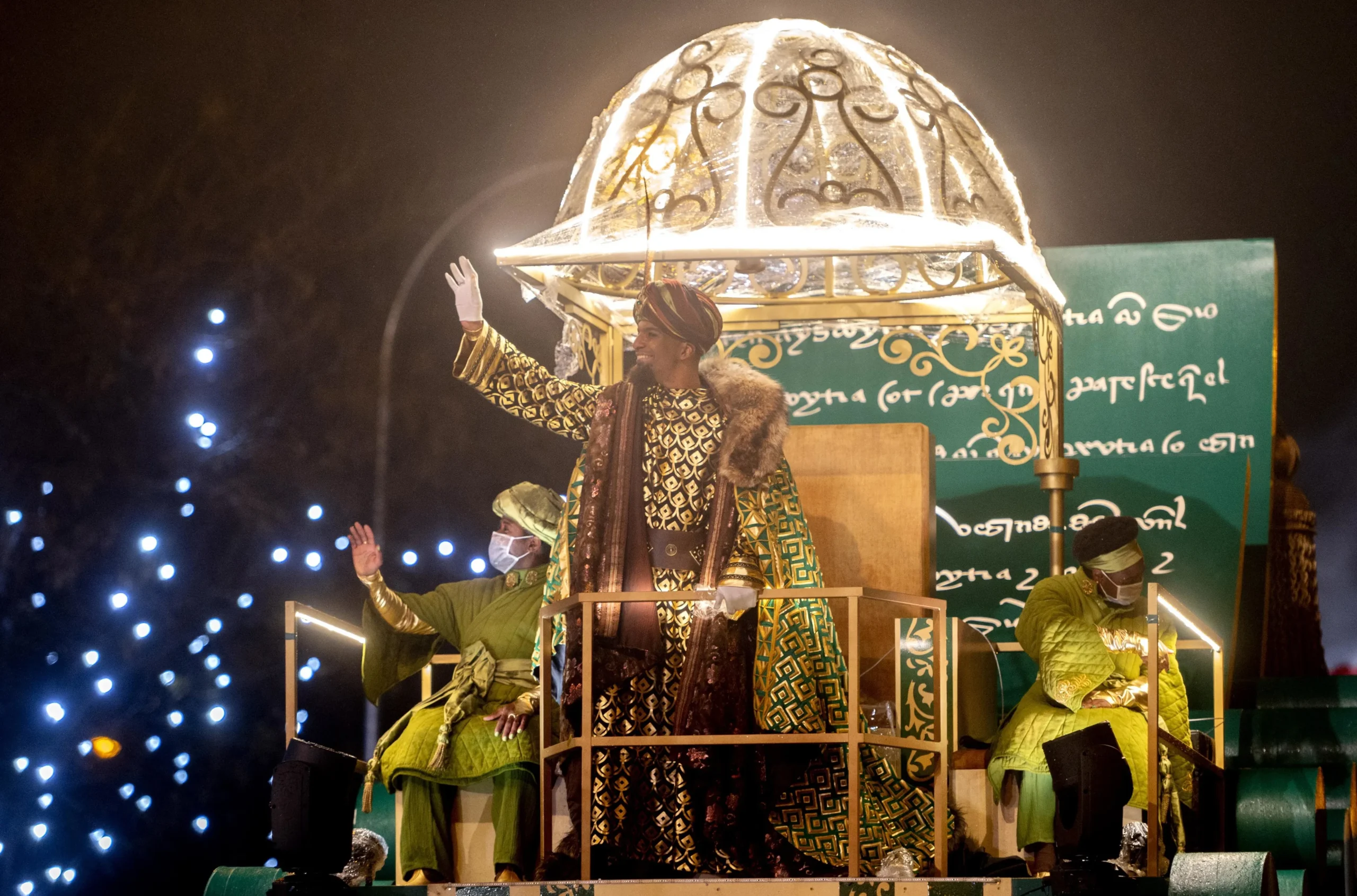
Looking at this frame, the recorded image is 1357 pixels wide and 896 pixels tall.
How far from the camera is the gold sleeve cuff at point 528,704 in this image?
5973 millimetres

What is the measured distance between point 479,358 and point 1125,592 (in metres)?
2.30

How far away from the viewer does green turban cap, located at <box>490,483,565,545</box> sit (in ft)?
20.8

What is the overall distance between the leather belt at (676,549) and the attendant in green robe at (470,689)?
0.64 m

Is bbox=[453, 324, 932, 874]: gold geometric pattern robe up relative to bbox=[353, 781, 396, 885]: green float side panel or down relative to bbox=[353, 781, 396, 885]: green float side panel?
up

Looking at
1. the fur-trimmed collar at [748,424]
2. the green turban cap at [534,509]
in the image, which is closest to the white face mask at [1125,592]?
the fur-trimmed collar at [748,424]

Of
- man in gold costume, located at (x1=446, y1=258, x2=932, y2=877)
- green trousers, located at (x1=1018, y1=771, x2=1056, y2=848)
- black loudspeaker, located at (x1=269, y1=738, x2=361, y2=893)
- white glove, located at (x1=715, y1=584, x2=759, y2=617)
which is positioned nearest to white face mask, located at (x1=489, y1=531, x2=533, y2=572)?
man in gold costume, located at (x1=446, y1=258, x2=932, y2=877)

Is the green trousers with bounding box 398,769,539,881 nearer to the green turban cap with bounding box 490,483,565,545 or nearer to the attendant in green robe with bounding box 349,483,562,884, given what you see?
the attendant in green robe with bounding box 349,483,562,884

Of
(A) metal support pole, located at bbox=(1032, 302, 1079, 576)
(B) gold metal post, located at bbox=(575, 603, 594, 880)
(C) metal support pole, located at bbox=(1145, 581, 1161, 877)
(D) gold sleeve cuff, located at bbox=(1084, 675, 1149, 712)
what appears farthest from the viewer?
(A) metal support pole, located at bbox=(1032, 302, 1079, 576)

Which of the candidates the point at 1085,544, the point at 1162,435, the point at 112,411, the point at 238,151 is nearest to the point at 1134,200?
the point at 1162,435

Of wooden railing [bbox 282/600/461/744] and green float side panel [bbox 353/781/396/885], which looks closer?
wooden railing [bbox 282/600/461/744]

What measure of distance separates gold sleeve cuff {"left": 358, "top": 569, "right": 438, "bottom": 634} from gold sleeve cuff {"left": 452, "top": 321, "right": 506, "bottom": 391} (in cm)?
75

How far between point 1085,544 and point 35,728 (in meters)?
3.83

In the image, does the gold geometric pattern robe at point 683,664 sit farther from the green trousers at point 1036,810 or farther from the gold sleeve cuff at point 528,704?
the green trousers at point 1036,810

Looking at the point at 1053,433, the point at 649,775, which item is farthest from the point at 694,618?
the point at 1053,433
